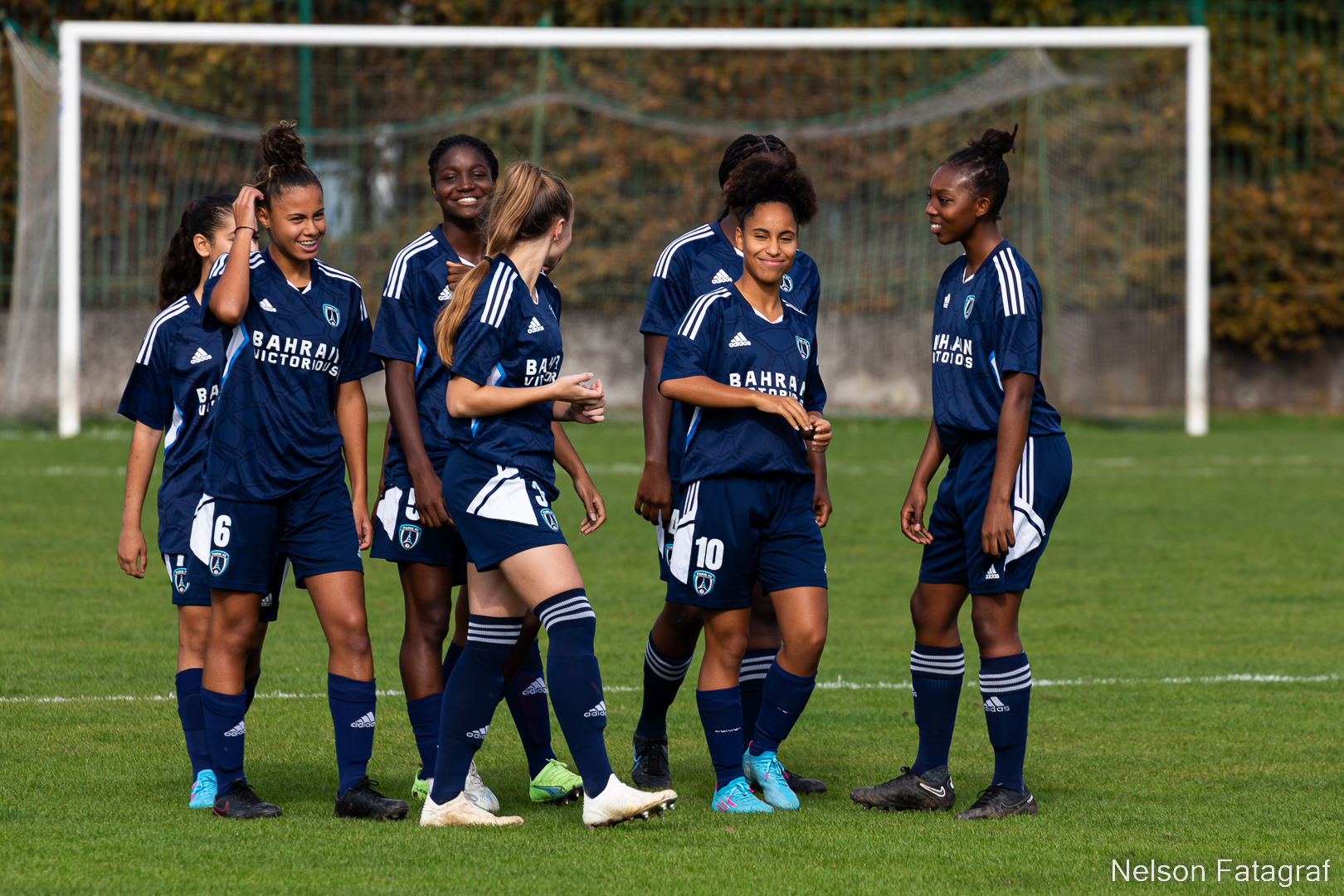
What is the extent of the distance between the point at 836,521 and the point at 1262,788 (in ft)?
22.5

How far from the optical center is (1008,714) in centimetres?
491

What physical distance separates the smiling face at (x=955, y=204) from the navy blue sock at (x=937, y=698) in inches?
51.2

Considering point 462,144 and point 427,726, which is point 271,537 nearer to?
point 427,726

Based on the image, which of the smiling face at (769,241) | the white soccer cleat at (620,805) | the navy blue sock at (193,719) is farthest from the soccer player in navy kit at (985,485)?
the navy blue sock at (193,719)

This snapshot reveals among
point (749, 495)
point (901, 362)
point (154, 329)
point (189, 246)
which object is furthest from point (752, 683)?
point (901, 362)

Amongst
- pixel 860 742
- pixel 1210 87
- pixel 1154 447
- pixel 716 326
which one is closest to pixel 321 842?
pixel 716 326

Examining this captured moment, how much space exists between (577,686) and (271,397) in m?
1.25

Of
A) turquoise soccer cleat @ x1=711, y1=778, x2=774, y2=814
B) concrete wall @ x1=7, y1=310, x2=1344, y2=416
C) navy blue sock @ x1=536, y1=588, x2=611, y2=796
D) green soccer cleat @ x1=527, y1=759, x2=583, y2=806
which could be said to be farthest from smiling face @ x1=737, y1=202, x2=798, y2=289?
concrete wall @ x1=7, y1=310, x2=1344, y2=416

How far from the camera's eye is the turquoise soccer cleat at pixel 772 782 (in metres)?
4.98

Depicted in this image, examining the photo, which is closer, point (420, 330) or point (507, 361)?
point (507, 361)

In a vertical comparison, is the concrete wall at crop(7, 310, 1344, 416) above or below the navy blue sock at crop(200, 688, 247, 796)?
above

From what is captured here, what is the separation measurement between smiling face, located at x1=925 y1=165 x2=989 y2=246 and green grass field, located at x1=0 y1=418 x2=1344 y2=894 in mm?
1798

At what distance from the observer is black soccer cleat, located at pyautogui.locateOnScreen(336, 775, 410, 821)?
15.4 ft

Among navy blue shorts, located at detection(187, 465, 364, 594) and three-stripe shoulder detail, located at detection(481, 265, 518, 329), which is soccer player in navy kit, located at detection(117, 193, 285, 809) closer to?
navy blue shorts, located at detection(187, 465, 364, 594)
